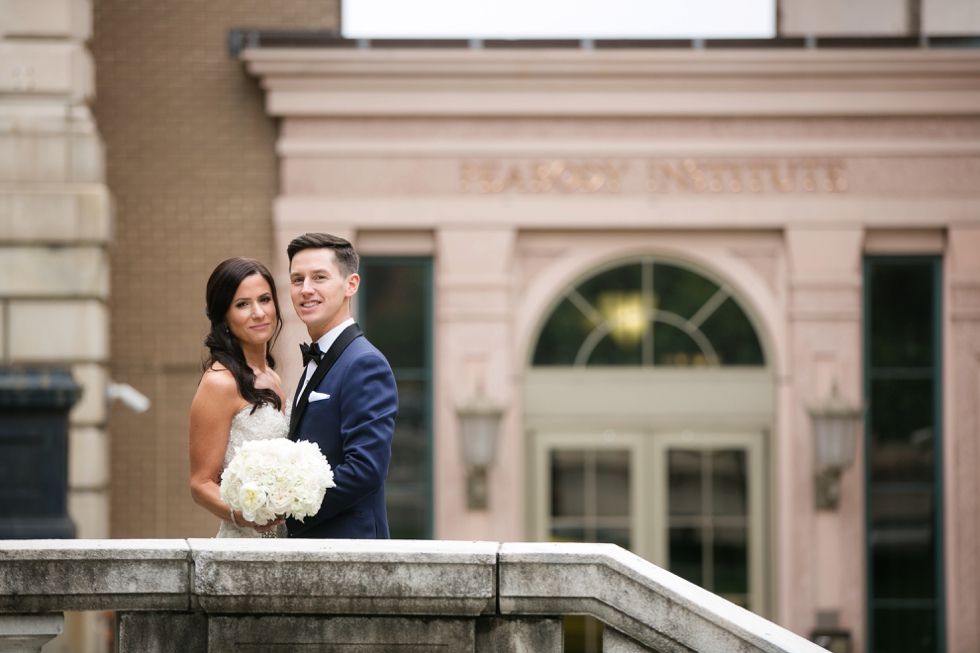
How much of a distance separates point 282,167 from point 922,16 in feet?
20.2

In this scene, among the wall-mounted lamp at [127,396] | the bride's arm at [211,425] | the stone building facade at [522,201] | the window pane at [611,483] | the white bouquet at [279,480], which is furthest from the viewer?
the window pane at [611,483]

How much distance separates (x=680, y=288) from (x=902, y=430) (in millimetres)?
2415

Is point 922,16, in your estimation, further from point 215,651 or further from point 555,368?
point 215,651

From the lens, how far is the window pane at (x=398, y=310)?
32.1 ft

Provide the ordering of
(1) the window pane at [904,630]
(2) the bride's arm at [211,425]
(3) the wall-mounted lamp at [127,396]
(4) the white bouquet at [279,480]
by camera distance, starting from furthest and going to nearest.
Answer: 1. (1) the window pane at [904,630]
2. (3) the wall-mounted lamp at [127,396]
3. (2) the bride's arm at [211,425]
4. (4) the white bouquet at [279,480]

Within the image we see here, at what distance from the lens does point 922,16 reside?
10.1 m

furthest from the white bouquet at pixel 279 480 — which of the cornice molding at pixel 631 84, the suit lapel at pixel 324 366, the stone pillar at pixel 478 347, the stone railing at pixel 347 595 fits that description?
the cornice molding at pixel 631 84

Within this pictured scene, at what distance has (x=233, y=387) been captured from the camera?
12.6 ft

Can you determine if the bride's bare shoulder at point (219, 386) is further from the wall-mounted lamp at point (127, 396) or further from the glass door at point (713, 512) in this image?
the glass door at point (713, 512)

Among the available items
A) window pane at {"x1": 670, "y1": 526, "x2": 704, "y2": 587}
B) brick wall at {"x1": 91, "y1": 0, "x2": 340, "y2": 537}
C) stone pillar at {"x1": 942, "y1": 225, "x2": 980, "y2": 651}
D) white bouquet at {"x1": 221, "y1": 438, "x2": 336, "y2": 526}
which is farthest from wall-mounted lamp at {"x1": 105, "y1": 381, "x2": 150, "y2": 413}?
stone pillar at {"x1": 942, "y1": 225, "x2": 980, "y2": 651}

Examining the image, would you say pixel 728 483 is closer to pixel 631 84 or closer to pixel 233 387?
pixel 631 84

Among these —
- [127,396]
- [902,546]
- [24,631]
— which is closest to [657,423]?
[902,546]

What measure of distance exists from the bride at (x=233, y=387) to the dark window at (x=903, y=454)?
725cm

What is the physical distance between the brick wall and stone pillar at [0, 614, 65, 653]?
618 cm
